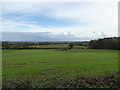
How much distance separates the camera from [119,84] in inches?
204

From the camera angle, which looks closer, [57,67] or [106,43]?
[57,67]

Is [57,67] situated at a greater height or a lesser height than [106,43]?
lesser

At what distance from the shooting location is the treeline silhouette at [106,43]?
43409mm

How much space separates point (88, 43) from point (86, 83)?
47.7m

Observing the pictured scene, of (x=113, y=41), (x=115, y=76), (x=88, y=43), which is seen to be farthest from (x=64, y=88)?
(x=88, y=43)

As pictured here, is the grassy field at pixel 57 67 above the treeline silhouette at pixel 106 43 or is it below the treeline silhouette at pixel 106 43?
below

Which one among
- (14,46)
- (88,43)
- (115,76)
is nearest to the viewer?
(115,76)

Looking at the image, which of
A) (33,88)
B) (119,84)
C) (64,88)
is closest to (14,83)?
(33,88)

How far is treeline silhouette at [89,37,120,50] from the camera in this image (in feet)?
142

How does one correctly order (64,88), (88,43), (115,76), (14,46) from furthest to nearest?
(88,43) < (14,46) < (115,76) < (64,88)

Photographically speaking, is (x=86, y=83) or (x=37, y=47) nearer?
(x=86, y=83)

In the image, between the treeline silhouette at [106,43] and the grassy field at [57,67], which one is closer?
the grassy field at [57,67]

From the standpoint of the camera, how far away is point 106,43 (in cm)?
4703

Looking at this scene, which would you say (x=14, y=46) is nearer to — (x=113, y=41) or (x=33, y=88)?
(x=113, y=41)
